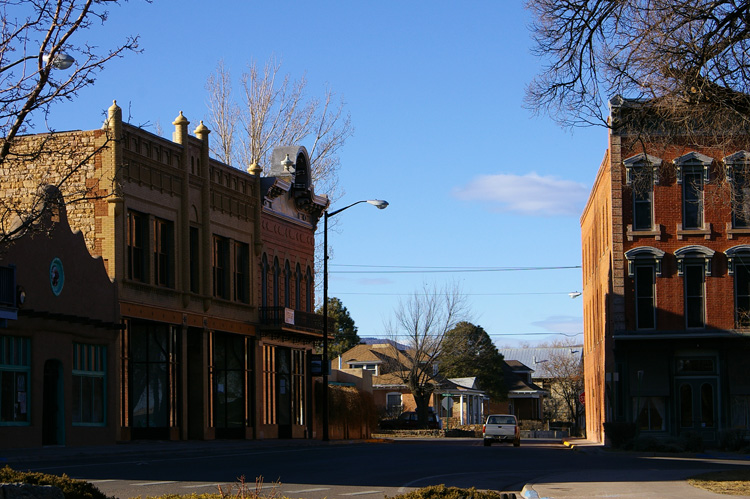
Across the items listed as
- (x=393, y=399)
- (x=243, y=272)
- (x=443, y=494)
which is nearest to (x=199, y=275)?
(x=243, y=272)

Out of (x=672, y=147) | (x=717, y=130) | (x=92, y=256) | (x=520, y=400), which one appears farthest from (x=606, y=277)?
(x=520, y=400)

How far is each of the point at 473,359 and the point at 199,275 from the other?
3517cm

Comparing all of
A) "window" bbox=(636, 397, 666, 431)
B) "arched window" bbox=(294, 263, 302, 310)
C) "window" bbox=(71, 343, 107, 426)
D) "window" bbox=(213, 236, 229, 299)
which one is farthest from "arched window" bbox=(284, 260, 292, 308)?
"window" bbox=(636, 397, 666, 431)

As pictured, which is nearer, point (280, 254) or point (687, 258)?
point (687, 258)

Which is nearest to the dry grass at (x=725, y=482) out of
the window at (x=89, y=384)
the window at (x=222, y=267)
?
the window at (x=89, y=384)

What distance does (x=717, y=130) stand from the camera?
1905cm

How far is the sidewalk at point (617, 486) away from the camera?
1636 centimetres

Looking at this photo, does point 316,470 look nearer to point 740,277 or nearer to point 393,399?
point 740,277

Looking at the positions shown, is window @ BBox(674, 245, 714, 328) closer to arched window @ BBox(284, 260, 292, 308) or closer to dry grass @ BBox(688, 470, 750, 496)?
arched window @ BBox(284, 260, 292, 308)

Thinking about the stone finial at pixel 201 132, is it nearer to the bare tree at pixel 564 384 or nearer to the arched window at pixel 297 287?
the arched window at pixel 297 287

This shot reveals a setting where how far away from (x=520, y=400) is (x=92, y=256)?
75.0 metres

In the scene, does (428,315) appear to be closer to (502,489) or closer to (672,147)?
(672,147)

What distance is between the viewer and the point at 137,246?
34781mm

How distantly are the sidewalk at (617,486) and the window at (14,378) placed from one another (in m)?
14.7
